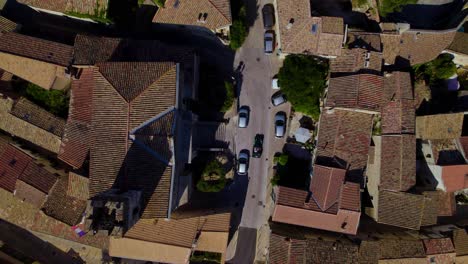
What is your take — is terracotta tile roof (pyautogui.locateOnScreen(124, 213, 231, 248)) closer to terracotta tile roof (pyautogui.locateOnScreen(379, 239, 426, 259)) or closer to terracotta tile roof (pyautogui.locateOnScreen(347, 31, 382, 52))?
terracotta tile roof (pyautogui.locateOnScreen(379, 239, 426, 259))

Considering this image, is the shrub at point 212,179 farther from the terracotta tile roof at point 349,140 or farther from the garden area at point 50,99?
the garden area at point 50,99

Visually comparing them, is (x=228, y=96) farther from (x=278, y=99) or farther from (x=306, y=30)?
(x=306, y=30)

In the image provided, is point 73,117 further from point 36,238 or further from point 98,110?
point 36,238

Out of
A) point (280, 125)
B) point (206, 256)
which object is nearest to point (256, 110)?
point (280, 125)

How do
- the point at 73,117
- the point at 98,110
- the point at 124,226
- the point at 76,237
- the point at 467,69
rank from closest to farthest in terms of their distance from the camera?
the point at 124,226
the point at 98,110
the point at 73,117
the point at 76,237
the point at 467,69

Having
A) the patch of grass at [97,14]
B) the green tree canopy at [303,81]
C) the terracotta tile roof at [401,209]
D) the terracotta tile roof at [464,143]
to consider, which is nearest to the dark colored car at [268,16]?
the green tree canopy at [303,81]

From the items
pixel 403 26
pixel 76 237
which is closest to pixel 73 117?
pixel 76 237
